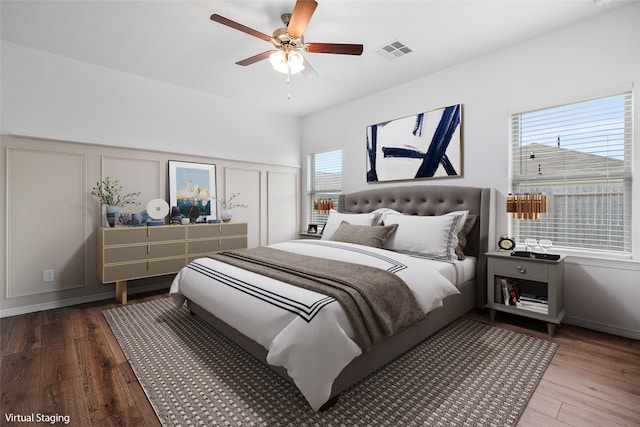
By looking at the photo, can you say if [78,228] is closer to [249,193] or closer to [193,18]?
[249,193]

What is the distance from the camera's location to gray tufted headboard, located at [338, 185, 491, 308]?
10.1 ft

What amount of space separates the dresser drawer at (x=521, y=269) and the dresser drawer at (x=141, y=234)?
356 centimetres

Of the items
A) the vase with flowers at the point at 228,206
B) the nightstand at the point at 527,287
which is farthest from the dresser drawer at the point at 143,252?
the nightstand at the point at 527,287

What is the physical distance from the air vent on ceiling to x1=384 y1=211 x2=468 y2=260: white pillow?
69.7 inches

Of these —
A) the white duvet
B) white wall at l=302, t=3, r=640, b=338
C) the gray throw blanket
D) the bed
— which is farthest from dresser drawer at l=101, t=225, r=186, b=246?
white wall at l=302, t=3, r=640, b=338

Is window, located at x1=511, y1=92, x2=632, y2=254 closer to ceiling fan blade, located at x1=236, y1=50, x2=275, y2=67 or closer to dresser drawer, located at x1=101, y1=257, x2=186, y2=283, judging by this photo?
ceiling fan blade, located at x1=236, y1=50, x2=275, y2=67

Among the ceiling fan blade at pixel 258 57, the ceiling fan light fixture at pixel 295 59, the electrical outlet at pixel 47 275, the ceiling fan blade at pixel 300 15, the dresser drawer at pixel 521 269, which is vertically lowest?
the electrical outlet at pixel 47 275

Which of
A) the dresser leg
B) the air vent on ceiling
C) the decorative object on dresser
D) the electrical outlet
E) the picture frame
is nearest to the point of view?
the air vent on ceiling

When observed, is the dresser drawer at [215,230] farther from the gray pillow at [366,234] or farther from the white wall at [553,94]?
the white wall at [553,94]

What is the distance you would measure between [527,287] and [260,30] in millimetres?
3561

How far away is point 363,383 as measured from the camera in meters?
1.82

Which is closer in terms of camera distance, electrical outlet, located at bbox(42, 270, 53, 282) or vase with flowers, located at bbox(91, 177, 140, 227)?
electrical outlet, located at bbox(42, 270, 53, 282)

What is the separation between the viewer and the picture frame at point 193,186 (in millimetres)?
4047

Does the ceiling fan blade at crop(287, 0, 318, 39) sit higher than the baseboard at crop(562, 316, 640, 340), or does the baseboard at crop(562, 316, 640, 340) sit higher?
the ceiling fan blade at crop(287, 0, 318, 39)
